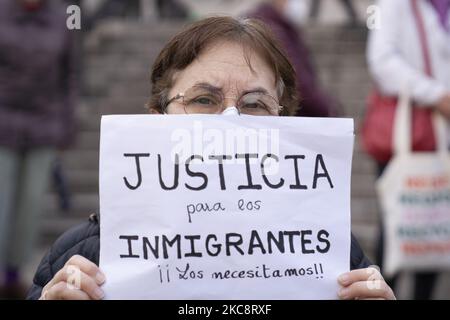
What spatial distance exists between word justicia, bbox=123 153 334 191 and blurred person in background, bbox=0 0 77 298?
3343mm

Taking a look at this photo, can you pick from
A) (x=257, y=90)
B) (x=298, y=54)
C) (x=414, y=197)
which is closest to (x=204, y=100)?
(x=257, y=90)

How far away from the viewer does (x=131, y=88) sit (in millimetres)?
9914

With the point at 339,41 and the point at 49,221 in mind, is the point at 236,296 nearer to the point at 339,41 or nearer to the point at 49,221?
the point at 49,221

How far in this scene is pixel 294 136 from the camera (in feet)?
7.78

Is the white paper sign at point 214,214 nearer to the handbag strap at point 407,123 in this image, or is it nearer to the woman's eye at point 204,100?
the woman's eye at point 204,100

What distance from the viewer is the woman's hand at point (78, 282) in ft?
7.20

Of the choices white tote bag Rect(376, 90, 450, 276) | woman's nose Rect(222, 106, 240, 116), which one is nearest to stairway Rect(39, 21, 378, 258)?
white tote bag Rect(376, 90, 450, 276)

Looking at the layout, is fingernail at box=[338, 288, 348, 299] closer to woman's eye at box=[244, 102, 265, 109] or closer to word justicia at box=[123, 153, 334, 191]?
word justicia at box=[123, 153, 334, 191]

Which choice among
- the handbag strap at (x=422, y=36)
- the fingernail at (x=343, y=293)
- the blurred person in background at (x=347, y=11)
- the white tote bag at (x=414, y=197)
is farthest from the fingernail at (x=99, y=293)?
the blurred person in background at (x=347, y=11)

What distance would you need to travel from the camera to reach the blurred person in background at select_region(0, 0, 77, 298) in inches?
218

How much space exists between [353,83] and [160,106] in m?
7.65

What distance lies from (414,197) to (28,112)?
224 cm

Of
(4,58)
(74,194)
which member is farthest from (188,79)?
(74,194)
